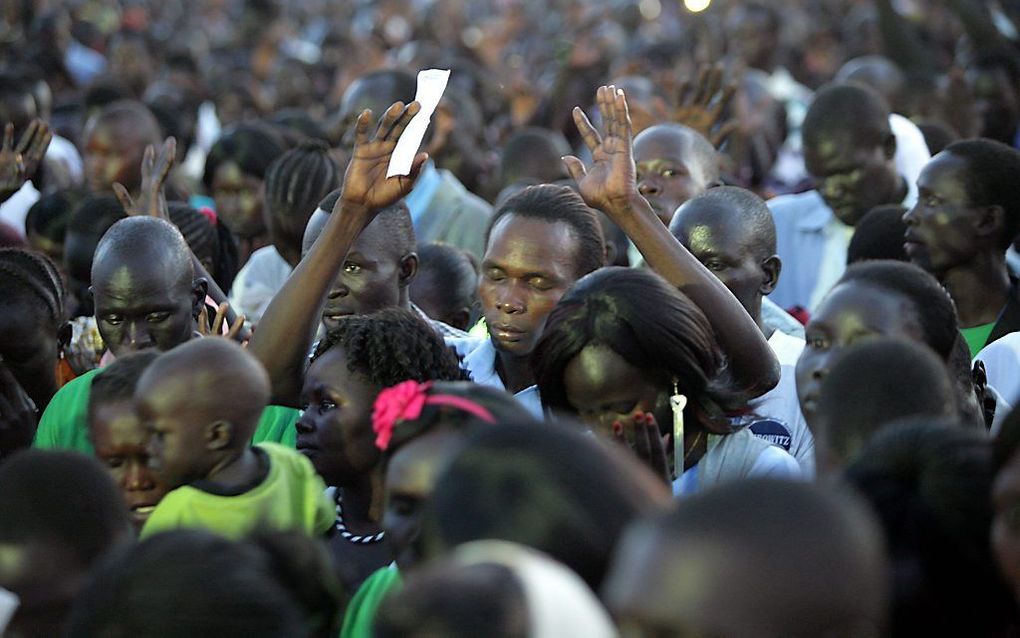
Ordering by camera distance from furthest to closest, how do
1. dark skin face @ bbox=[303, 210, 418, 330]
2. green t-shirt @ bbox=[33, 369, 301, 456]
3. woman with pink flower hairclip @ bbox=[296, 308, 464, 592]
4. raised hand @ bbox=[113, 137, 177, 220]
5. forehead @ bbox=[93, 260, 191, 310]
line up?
raised hand @ bbox=[113, 137, 177, 220], dark skin face @ bbox=[303, 210, 418, 330], forehead @ bbox=[93, 260, 191, 310], green t-shirt @ bbox=[33, 369, 301, 456], woman with pink flower hairclip @ bbox=[296, 308, 464, 592]

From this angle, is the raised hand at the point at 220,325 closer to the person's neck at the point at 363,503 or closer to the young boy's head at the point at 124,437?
the young boy's head at the point at 124,437

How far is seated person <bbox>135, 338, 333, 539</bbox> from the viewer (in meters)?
3.25

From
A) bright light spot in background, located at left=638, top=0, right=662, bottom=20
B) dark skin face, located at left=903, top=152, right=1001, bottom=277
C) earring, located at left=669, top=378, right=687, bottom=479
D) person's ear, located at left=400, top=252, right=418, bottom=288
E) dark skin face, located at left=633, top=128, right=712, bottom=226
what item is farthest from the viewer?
bright light spot in background, located at left=638, top=0, right=662, bottom=20

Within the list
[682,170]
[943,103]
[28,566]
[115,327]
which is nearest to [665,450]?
[28,566]

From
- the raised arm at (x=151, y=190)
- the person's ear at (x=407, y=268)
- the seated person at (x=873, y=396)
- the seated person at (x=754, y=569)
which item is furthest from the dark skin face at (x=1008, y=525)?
the raised arm at (x=151, y=190)

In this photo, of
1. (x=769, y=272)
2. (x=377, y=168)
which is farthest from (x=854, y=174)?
(x=377, y=168)

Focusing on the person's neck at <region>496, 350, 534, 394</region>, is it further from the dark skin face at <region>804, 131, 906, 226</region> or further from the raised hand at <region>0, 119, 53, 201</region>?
the dark skin face at <region>804, 131, 906, 226</region>

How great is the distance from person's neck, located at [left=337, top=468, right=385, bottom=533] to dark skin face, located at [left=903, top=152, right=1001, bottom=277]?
2334 mm

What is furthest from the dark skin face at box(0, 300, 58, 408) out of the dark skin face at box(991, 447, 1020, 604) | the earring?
the dark skin face at box(991, 447, 1020, 604)

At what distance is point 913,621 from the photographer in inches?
88.6

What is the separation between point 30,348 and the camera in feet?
14.6

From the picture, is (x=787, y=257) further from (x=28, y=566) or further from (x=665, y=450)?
(x=28, y=566)

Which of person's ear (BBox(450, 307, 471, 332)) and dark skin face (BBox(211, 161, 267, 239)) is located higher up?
person's ear (BBox(450, 307, 471, 332))

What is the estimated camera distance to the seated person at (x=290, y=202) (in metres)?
5.95
